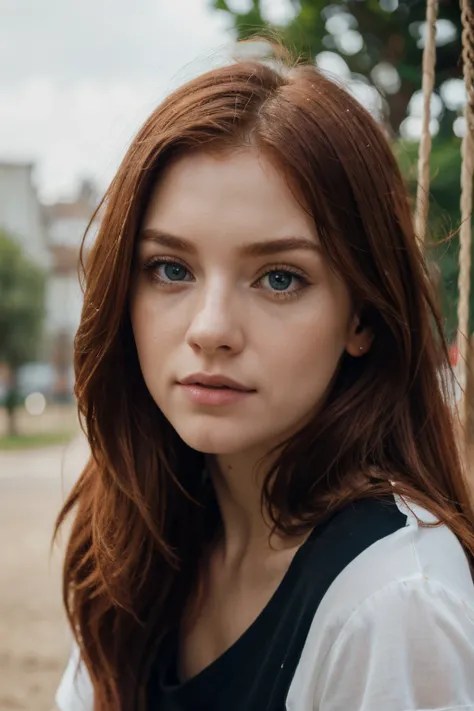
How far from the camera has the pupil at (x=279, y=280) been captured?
1159 mm

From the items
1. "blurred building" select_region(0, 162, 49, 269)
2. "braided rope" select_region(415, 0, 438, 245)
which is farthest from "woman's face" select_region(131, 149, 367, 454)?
"blurred building" select_region(0, 162, 49, 269)

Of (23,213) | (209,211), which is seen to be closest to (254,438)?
(209,211)

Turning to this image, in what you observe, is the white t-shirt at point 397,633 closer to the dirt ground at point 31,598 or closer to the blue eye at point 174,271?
the blue eye at point 174,271

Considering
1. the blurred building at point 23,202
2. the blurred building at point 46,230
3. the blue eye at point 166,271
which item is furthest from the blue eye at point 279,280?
the blurred building at point 23,202

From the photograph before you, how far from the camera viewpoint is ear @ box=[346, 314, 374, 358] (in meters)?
1.27

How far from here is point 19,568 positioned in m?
7.33

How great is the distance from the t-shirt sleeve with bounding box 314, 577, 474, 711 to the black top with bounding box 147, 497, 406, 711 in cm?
11

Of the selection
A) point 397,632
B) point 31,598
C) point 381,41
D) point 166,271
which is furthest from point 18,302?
point 397,632

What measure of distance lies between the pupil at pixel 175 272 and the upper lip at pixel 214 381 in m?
0.15

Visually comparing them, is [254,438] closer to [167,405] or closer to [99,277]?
[167,405]

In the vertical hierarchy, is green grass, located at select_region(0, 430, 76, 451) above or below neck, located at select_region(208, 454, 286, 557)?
above

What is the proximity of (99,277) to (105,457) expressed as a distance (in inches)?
12.8

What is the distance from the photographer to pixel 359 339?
128 cm

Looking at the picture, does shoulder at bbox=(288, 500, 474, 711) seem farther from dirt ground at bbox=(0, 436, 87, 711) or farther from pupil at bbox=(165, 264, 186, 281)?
dirt ground at bbox=(0, 436, 87, 711)
